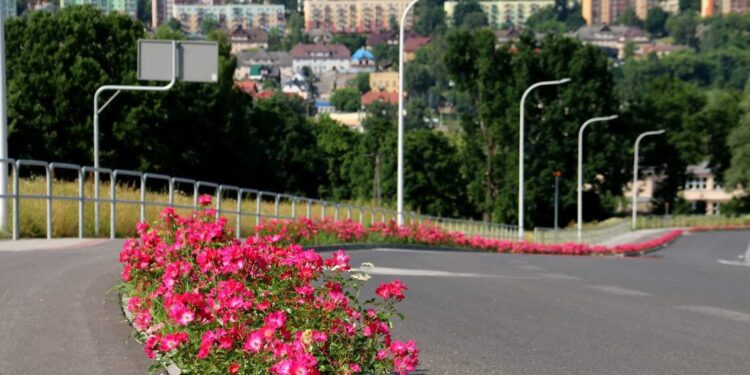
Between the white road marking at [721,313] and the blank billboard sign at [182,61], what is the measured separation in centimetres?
2846

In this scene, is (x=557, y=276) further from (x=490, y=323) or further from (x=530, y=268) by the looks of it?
(x=490, y=323)

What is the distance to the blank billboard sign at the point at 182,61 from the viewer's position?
43812 mm

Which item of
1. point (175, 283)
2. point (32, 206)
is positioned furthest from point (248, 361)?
point (32, 206)

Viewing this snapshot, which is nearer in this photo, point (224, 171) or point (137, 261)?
point (137, 261)

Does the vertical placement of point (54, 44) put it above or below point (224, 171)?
above

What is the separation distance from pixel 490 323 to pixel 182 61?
3125cm

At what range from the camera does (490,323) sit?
14.0 m

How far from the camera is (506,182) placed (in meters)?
104

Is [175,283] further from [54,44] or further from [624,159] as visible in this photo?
[624,159]

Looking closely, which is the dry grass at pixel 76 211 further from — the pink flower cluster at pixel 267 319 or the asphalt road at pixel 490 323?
the pink flower cluster at pixel 267 319

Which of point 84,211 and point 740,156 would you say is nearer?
point 84,211

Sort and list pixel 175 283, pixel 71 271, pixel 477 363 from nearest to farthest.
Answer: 1. pixel 175 283
2. pixel 477 363
3. pixel 71 271

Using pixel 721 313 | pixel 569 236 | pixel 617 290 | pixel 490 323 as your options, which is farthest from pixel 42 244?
pixel 569 236

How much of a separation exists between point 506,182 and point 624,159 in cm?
818
